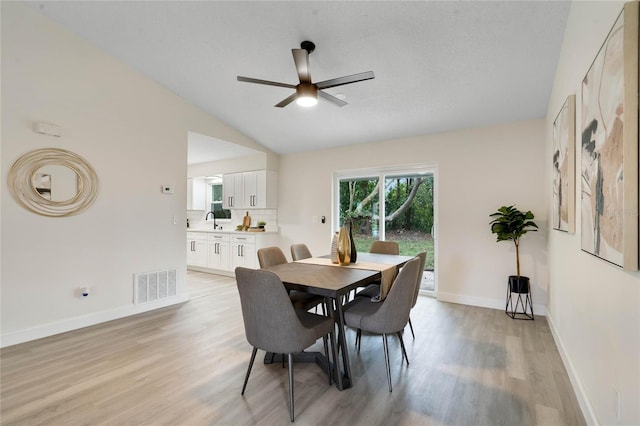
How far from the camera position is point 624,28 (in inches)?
46.7

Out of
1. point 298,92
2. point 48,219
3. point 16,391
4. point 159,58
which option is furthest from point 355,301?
point 159,58

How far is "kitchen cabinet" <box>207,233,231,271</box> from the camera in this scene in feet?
19.4

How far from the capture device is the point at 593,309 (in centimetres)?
170

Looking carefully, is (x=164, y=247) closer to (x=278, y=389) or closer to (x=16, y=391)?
(x=16, y=391)

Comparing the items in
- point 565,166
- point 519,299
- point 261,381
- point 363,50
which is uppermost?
point 363,50

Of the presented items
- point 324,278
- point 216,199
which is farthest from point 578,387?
point 216,199

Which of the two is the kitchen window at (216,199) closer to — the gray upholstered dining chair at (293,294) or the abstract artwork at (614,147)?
the gray upholstered dining chair at (293,294)

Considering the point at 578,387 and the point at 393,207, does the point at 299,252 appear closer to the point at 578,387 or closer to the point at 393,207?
the point at 393,207

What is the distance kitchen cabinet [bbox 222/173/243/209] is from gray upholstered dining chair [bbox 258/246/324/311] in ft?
11.0

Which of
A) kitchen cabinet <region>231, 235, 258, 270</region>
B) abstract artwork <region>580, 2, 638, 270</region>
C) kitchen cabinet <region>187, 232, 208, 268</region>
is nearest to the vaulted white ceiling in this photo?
abstract artwork <region>580, 2, 638, 270</region>

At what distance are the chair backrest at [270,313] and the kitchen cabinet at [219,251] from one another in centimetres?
418

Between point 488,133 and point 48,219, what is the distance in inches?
207

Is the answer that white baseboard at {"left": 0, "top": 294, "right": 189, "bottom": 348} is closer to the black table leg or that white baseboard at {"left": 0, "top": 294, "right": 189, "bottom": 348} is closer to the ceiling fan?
the black table leg

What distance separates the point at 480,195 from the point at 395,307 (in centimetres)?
270
